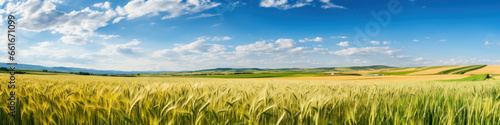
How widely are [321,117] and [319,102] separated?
13cm

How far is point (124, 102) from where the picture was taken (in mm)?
2104

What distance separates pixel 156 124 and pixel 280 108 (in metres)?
0.94

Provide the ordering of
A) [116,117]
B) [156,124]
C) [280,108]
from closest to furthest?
1. [156,124]
2. [116,117]
3. [280,108]

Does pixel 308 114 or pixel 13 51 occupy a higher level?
pixel 13 51

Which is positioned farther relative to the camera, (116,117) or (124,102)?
(124,102)

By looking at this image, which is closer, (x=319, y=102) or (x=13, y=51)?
(x=319, y=102)

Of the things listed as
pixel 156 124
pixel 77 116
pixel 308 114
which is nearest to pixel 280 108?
pixel 308 114

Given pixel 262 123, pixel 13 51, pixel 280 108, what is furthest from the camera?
pixel 13 51

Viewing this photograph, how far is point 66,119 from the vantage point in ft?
6.12

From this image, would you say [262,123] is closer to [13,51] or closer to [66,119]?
[66,119]

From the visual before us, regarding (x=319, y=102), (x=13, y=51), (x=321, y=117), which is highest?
(x=13, y=51)

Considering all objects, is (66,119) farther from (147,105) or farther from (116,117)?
(147,105)

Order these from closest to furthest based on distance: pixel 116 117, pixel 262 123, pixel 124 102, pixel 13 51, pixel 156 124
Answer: pixel 156 124 < pixel 262 123 < pixel 116 117 < pixel 124 102 < pixel 13 51

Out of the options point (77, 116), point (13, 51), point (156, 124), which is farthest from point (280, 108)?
point (13, 51)
